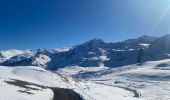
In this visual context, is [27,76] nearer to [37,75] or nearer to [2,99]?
[37,75]

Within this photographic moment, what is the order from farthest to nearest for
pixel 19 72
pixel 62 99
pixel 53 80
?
pixel 19 72
pixel 53 80
pixel 62 99

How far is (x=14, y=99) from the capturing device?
142 ft

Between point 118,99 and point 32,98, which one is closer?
point 32,98

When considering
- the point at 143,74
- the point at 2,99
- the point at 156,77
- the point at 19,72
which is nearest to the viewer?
the point at 2,99

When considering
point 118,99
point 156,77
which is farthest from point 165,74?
point 118,99

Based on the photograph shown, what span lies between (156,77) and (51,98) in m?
129

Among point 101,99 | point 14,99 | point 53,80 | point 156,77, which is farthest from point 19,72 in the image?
point 156,77

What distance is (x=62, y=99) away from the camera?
5075 cm

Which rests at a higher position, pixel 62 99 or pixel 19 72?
pixel 19 72

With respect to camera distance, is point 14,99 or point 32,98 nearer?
A: point 14,99

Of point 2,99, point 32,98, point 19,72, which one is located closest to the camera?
point 2,99

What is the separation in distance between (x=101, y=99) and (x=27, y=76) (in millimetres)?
39084

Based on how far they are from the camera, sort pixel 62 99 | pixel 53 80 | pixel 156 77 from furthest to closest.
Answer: pixel 156 77 → pixel 53 80 → pixel 62 99

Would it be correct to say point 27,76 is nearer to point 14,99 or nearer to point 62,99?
point 62,99
